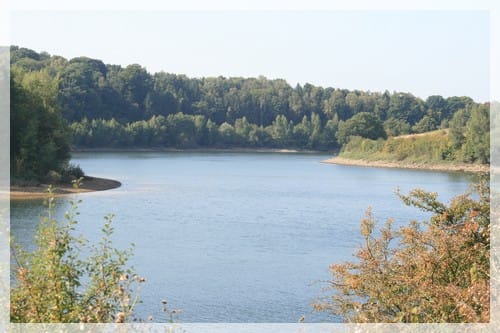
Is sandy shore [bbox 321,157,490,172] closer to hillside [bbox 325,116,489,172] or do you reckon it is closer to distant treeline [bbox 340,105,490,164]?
hillside [bbox 325,116,489,172]

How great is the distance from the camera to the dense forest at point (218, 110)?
84750mm

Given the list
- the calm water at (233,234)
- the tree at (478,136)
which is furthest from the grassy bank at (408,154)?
the calm water at (233,234)

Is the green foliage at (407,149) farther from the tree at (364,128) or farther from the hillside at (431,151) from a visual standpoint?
the tree at (364,128)

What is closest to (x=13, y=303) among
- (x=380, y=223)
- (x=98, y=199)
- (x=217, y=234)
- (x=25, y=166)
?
(x=217, y=234)

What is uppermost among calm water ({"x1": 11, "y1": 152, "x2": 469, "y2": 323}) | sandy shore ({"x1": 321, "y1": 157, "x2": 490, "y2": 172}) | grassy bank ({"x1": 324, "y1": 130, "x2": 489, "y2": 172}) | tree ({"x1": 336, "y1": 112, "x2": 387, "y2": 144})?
tree ({"x1": 336, "y1": 112, "x2": 387, "y2": 144})

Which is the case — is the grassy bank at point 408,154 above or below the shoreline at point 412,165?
above

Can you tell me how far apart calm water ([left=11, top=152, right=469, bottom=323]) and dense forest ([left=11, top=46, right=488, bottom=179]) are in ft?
112

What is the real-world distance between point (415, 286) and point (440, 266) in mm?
568

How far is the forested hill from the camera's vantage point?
85.3m

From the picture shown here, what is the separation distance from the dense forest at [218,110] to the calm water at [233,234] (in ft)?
112

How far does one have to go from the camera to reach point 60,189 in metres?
32.2

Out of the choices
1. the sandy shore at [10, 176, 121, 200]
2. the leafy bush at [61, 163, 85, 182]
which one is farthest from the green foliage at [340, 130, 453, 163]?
the leafy bush at [61, 163, 85, 182]

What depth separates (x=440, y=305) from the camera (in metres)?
5.61

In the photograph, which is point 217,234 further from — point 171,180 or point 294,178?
point 294,178
